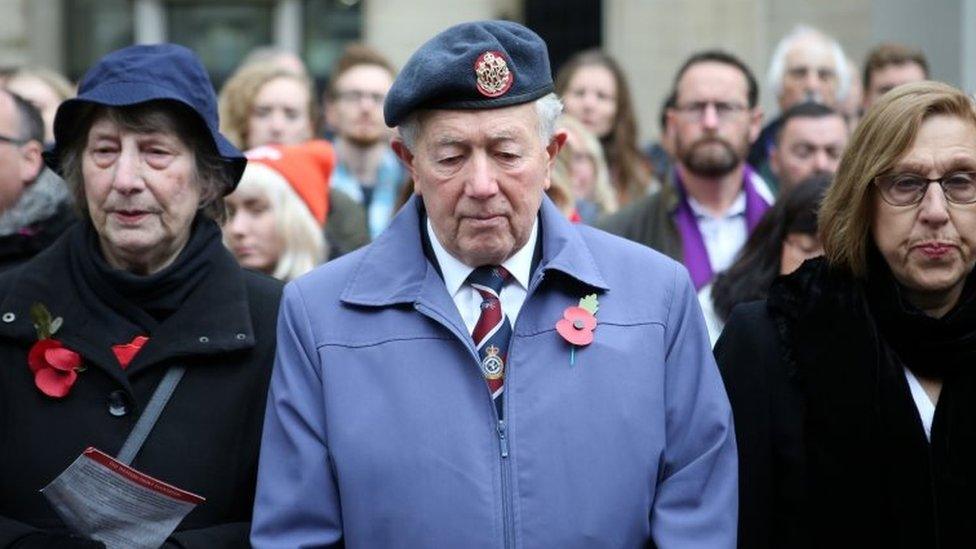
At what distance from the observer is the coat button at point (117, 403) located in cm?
A: 463

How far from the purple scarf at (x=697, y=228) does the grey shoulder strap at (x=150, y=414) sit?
9.79 feet

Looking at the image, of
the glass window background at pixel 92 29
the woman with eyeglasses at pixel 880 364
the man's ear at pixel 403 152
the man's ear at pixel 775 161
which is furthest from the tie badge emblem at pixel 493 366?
the glass window background at pixel 92 29

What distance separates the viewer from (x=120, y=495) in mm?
4453

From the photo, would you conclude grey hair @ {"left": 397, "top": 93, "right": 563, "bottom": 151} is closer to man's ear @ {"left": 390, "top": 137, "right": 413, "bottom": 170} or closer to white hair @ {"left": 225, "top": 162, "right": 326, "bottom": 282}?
man's ear @ {"left": 390, "top": 137, "right": 413, "bottom": 170}

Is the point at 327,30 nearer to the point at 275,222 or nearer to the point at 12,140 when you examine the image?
the point at 275,222

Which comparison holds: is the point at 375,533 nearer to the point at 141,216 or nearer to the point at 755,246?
the point at 141,216

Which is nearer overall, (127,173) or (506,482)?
(506,482)

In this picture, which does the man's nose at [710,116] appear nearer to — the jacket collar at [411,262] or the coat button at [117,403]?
the jacket collar at [411,262]

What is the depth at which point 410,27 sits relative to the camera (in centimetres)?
1330

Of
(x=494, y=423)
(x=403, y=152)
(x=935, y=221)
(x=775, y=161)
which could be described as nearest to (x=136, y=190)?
(x=403, y=152)

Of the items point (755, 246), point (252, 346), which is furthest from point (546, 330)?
point (755, 246)

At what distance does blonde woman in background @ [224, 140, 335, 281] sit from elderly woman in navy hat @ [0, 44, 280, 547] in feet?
5.81

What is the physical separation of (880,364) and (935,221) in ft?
1.24

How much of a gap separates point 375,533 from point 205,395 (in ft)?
2.48
